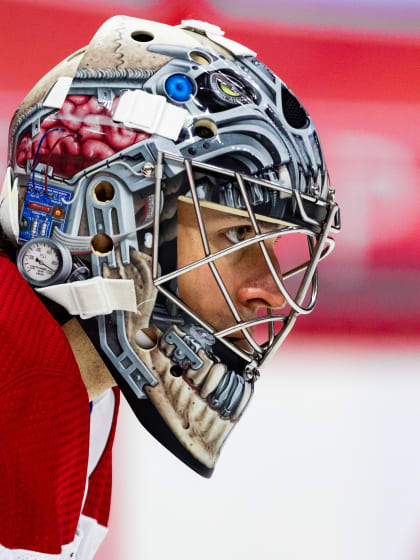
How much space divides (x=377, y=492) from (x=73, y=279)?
1059mm

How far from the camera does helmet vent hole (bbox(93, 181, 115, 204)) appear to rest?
0.89 meters

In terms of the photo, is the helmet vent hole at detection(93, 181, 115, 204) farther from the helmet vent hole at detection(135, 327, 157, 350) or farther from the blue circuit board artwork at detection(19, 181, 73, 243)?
the helmet vent hole at detection(135, 327, 157, 350)

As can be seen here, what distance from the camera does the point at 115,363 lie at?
36.1 inches

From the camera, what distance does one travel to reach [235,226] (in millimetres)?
942

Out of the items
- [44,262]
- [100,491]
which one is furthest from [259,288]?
[100,491]

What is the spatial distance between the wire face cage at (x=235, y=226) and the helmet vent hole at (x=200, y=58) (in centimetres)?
15

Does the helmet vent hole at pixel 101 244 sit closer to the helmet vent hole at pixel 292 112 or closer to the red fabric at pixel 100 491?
the helmet vent hole at pixel 292 112

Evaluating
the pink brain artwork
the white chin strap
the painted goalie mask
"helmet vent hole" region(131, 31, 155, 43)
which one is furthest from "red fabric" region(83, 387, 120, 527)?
"helmet vent hole" region(131, 31, 155, 43)

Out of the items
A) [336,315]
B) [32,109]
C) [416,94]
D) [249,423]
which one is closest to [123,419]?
[249,423]

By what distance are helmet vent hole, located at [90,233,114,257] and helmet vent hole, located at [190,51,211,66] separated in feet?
0.82

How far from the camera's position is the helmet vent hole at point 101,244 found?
90cm

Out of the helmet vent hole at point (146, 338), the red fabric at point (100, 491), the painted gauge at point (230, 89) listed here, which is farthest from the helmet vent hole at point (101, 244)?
the red fabric at point (100, 491)

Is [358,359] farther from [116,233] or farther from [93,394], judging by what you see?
[116,233]

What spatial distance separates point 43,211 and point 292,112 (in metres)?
0.33
